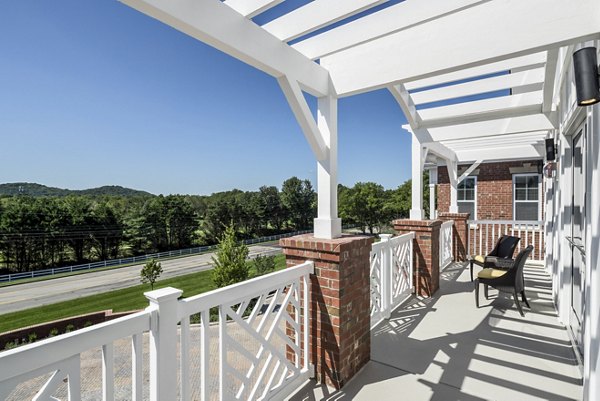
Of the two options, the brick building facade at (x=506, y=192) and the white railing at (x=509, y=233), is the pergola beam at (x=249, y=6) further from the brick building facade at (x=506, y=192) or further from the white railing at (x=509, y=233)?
the brick building facade at (x=506, y=192)

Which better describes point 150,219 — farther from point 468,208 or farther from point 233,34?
point 233,34

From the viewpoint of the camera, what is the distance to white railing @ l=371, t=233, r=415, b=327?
12.7ft

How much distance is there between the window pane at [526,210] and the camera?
11.0m

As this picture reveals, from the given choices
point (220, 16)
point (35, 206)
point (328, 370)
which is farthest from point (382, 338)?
point (35, 206)

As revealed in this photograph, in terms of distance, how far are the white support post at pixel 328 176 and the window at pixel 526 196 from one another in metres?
11.5

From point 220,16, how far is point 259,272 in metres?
14.3

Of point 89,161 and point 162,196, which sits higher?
point 89,161

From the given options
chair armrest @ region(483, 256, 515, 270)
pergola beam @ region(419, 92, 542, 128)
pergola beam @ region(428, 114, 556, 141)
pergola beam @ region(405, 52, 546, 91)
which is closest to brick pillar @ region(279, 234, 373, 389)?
pergola beam @ region(405, 52, 546, 91)

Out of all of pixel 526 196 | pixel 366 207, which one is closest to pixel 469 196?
pixel 526 196

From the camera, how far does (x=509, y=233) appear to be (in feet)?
26.7

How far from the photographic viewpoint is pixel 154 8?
5.53 ft

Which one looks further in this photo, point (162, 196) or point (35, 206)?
point (162, 196)

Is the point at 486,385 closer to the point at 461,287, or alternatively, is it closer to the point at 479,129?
the point at 461,287

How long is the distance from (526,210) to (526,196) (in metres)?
0.54
